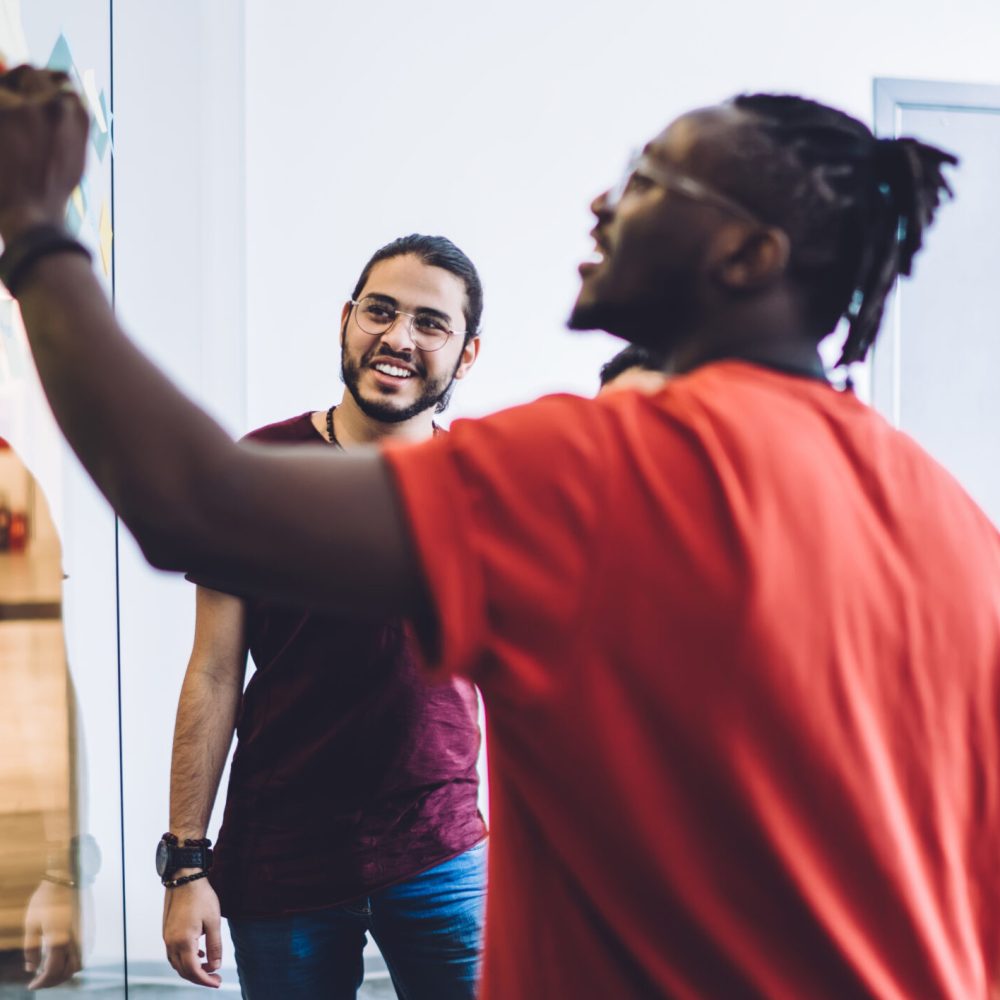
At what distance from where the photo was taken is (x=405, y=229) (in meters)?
2.64

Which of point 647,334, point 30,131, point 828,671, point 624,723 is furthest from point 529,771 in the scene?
point 30,131

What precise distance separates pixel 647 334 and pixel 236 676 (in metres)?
0.97

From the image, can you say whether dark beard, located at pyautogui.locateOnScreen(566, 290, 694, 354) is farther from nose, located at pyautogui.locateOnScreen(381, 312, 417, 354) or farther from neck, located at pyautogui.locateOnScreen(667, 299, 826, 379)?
nose, located at pyautogui.locateOnScreen(381, 312, 417, 354)

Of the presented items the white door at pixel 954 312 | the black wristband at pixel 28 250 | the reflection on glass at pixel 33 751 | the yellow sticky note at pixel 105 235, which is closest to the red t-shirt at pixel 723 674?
the black wristband at pixel 28 250

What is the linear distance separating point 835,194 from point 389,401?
922 mm

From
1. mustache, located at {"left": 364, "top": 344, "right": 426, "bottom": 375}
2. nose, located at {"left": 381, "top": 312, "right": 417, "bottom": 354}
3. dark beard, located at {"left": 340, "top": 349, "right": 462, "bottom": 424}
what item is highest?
nose, located at {"left": 381, "top": 312, "right": 417, "bottom": 354}

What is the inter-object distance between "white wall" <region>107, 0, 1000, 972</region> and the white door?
1.04ft

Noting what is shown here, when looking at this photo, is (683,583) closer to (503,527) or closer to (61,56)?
(503,527)

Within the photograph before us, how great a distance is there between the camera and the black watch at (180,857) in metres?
1.37

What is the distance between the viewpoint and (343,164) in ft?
8.56

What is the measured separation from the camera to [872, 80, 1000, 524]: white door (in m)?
2.88

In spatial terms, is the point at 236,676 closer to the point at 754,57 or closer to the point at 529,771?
the point at 529,771

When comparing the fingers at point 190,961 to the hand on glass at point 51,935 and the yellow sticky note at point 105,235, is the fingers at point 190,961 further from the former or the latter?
the yellow sticky note at point 105,235

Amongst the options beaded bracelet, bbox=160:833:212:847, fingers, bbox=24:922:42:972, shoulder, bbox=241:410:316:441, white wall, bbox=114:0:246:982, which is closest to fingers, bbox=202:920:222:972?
beaded bracelet, bbox=160:833:212:847
